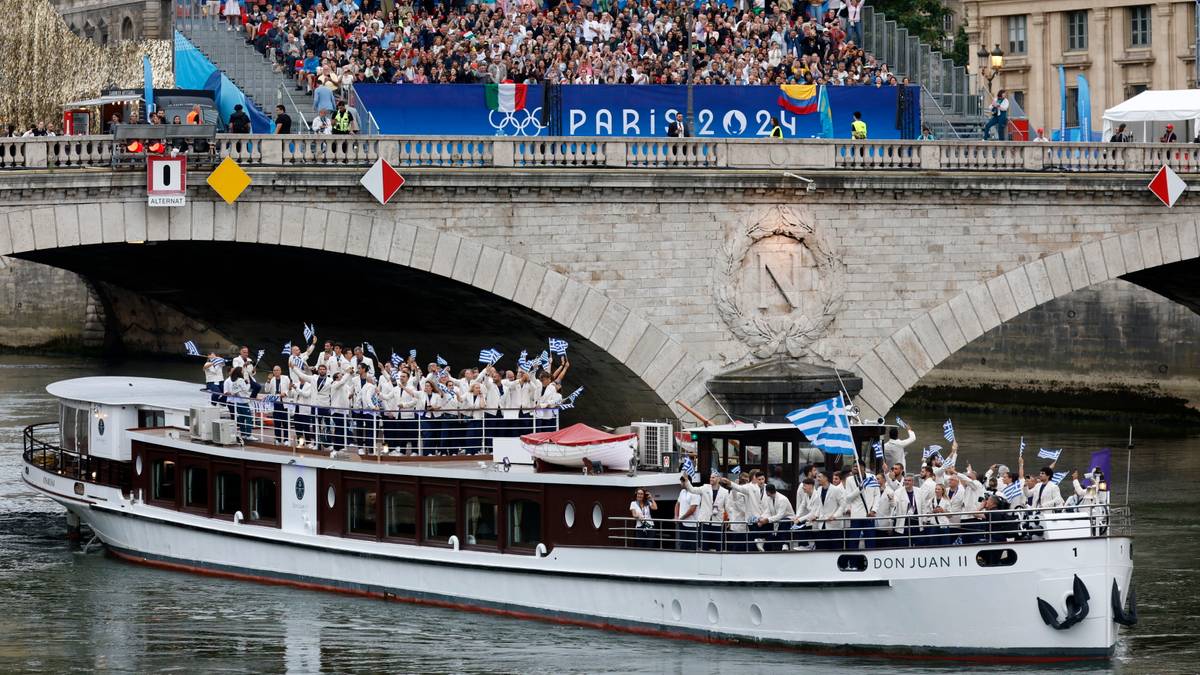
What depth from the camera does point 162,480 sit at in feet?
136

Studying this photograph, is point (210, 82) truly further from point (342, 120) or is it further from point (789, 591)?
point (789, 591)

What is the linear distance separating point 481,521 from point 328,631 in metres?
3.02

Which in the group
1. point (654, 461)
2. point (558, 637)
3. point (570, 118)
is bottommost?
point (558, 637)

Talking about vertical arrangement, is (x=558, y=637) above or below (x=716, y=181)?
below

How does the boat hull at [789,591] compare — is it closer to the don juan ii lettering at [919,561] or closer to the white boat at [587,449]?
the don juan ii lettering at [919,561]

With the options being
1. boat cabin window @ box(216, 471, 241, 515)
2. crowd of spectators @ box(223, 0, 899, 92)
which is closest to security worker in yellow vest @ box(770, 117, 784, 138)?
crowd of spectators @ box(223, 0, 899, 92)

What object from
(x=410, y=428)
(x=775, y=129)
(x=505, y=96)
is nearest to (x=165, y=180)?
(x=410, y=428)

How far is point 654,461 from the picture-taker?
119 ft

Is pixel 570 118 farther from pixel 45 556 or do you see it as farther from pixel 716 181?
pixel 45 556

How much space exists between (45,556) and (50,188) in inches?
263

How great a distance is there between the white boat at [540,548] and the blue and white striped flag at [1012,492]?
56 centimetres

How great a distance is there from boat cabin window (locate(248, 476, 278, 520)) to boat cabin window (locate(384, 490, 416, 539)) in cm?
255

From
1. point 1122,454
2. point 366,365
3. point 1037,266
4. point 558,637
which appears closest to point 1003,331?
point 1122,454

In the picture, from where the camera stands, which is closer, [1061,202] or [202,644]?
[202,644]
